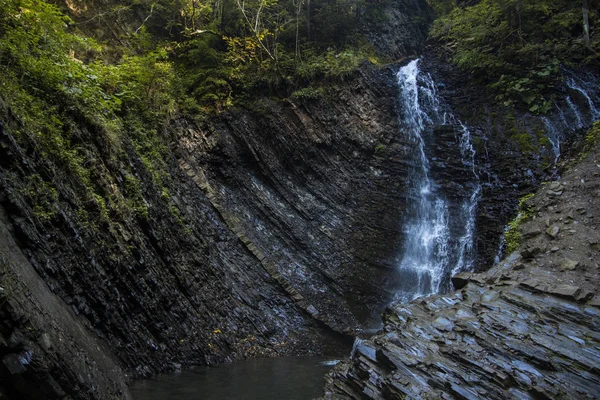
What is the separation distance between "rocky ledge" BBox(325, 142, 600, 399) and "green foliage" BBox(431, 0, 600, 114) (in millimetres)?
8162

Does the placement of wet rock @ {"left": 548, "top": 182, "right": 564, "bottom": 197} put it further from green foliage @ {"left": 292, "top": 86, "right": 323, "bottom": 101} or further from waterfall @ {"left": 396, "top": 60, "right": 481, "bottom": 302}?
green foliage @ {"left": 292, "top": 86, "right": 323, "bottom": 101}

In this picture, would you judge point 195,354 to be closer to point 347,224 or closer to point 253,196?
point 253,196

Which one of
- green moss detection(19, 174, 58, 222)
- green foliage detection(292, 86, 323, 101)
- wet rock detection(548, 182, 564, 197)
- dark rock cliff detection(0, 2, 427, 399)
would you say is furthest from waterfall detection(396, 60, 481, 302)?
green moss detection(19, 174, 58, 222)

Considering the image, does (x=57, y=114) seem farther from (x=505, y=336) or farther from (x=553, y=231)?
(x=553, y=231)

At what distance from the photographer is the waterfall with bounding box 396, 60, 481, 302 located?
42.5ft

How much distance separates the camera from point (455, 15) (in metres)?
20.0

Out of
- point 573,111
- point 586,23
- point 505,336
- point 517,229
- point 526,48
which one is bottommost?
point 505,336

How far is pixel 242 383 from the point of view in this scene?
7820mm

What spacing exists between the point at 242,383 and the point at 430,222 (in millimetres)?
9221

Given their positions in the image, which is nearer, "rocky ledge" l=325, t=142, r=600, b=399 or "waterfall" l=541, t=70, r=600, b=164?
"rocky ledge" l=325, t=142, r=600, b=399

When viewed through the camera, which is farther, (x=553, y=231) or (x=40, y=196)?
(x=553, y=231)

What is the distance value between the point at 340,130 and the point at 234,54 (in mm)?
5485

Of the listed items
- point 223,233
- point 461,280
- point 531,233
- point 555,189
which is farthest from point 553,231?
point 223,233

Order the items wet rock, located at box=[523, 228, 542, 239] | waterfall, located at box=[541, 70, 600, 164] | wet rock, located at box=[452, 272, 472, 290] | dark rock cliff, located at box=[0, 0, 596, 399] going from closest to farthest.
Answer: dark rock cliff, located at box=[0, 0, 596, 399]
wet rock, located at box=[452, 272, 472, 290]
wet rock, located at box=[523, 228, 542, 239]
waterfall, located at box=[541, 70, 600, 164]
